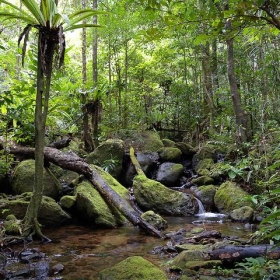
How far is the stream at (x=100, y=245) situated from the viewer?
4453 millimetres

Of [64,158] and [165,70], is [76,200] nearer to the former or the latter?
[64,158]

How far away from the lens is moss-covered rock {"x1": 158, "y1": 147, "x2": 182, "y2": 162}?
1152 cm

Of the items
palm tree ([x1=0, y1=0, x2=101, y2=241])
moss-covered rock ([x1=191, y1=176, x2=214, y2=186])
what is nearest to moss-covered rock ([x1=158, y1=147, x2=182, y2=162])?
moss-covered rock ([x1=191, y1=176, x2=214, y2=186])

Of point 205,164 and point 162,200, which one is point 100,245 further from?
point 205,164

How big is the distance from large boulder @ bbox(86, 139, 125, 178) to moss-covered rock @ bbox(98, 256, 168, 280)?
612 cm

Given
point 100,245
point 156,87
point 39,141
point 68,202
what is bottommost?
point 100,245

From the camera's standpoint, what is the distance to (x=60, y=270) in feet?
13.8

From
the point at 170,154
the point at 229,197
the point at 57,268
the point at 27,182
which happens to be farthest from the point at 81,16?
the point at 170,154

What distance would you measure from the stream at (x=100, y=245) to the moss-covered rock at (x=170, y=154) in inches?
166

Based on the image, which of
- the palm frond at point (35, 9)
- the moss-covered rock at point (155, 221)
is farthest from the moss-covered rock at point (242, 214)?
the palm frond at point (35, 9)

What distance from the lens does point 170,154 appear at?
11.5 m

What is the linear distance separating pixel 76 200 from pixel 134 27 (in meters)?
9.26

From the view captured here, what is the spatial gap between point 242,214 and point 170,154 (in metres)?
4.73

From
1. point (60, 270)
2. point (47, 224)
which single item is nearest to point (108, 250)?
point (60, 270)
